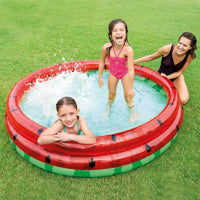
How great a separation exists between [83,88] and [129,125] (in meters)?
1.46

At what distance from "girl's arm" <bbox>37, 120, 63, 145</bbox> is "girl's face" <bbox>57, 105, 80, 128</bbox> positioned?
13 cm

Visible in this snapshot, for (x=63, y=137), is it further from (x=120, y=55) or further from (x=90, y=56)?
(x=90, y=56)

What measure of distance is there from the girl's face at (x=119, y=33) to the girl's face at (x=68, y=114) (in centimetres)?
115

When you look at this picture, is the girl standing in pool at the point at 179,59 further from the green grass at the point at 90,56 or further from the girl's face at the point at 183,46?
the green grass at the point at 90,56

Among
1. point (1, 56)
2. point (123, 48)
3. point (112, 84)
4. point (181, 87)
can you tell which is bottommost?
point (1, 56)

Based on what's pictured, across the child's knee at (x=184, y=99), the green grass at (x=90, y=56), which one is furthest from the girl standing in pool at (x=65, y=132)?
the child's knee at (x=184, y=99)

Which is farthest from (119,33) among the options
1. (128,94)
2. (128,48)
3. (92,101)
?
(92,101)

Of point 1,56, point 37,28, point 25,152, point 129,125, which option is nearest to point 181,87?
point 129,125

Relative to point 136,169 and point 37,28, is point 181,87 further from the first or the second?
point 37,28

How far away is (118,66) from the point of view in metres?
3.34

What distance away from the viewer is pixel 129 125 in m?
3.79

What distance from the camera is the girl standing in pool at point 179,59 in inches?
154

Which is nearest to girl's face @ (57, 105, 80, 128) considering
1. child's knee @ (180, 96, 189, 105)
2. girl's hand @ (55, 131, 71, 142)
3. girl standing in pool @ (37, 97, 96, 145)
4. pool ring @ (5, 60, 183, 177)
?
girl standing in pool @ (37, 97, 96, 145)

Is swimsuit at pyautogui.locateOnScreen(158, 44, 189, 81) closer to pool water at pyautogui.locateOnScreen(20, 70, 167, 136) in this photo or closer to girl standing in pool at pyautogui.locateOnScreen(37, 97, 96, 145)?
pool water at pyautogui.locateOnScreen(20, 70, 167, 136)
